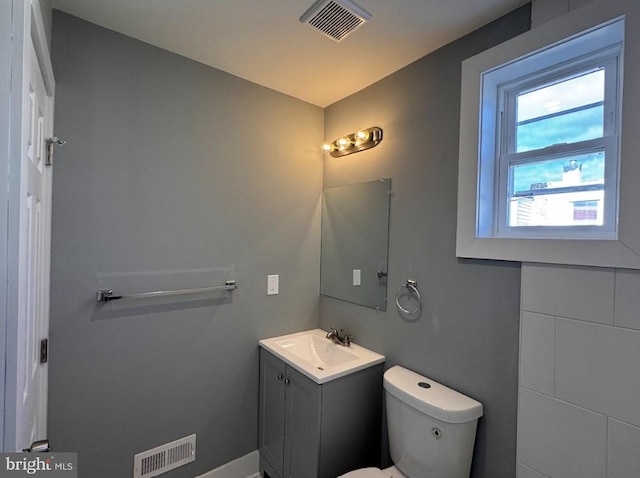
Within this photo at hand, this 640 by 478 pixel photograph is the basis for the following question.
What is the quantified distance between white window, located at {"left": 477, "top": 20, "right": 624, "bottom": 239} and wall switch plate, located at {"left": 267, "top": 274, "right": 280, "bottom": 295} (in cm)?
127

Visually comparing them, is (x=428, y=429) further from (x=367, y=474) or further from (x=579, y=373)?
(x=579, y=373)

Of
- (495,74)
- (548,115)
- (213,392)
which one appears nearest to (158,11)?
(495,74)

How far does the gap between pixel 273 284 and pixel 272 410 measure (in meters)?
0.76

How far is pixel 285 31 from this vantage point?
1458 mm

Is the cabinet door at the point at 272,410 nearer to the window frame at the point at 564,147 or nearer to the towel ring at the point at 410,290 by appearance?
the towel ring at the point at 410,290

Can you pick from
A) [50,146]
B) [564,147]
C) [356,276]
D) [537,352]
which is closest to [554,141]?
[564,147]

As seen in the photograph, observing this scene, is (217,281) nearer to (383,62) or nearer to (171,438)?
(171,438)

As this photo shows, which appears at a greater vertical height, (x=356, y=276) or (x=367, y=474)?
(x=356, y=276)

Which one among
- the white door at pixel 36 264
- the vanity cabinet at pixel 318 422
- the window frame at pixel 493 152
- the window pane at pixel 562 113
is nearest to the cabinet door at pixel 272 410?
the vanity cabinet at pixel 318 422

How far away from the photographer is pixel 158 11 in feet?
4.47

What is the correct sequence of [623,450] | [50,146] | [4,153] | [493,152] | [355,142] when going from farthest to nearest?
[355,142] < [493,152] < [50,146] < [623,450] < [4,153]

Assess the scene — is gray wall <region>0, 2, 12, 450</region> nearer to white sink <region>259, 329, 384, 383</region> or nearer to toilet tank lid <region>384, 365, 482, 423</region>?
white sink <region>259, 329, 384, 383</region>

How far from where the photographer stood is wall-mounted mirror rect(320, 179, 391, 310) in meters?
1.87

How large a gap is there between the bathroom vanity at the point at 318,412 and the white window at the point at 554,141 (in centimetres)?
101
